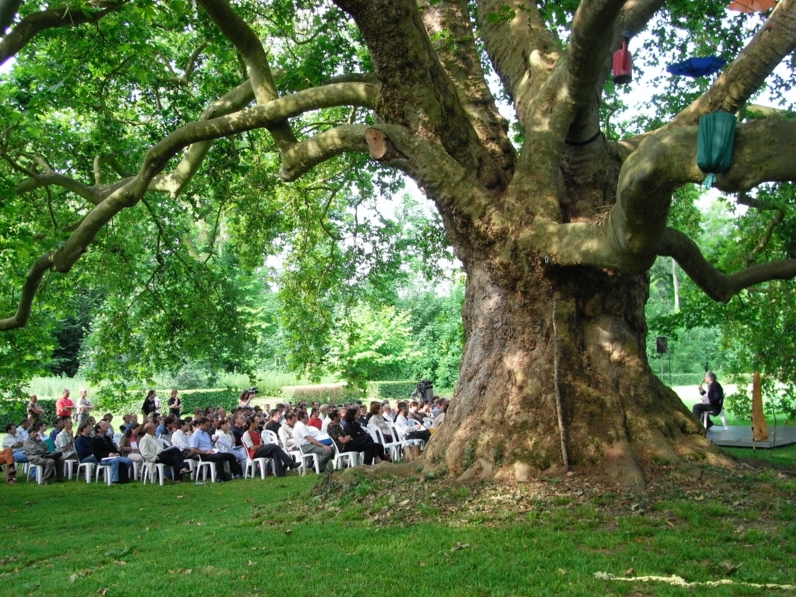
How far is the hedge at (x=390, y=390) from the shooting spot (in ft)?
120

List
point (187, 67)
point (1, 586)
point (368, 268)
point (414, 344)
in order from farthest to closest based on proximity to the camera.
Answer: point (414, 344)
point (368, 268)
point (187, 67)
point (1, 586)

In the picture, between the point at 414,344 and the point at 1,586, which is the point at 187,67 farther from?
the point at 414,344

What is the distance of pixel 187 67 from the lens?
13.8 metres

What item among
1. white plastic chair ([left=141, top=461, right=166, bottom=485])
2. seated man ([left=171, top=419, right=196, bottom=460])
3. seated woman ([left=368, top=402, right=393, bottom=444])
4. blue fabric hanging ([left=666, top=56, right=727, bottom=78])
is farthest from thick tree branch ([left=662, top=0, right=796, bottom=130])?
white plastic chair ([left=141, top=461, right=166, bottom=485])

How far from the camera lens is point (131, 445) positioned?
50.7ft

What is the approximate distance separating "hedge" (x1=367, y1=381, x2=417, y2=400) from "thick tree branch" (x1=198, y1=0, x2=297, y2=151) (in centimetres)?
2755

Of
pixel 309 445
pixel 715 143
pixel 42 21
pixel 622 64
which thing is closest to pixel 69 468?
pixel 309 445

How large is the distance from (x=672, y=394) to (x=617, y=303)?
5.04 ft

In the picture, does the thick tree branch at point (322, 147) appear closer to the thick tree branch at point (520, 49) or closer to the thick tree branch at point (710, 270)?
the thick tree branch at point (520, 49)

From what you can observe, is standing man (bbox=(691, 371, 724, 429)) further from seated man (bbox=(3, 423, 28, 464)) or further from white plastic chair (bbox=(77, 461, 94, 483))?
seated man (bbox=(3, 423, 28, 464))

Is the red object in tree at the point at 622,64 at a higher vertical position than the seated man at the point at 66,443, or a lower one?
higher

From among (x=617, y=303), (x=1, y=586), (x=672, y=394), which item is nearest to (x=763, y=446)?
(x=672, y=394)

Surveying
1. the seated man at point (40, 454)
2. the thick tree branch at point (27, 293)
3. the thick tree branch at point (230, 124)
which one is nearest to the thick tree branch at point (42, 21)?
the thick tree branch at point (230, 124)

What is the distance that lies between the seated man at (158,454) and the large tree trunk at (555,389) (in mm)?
7108
